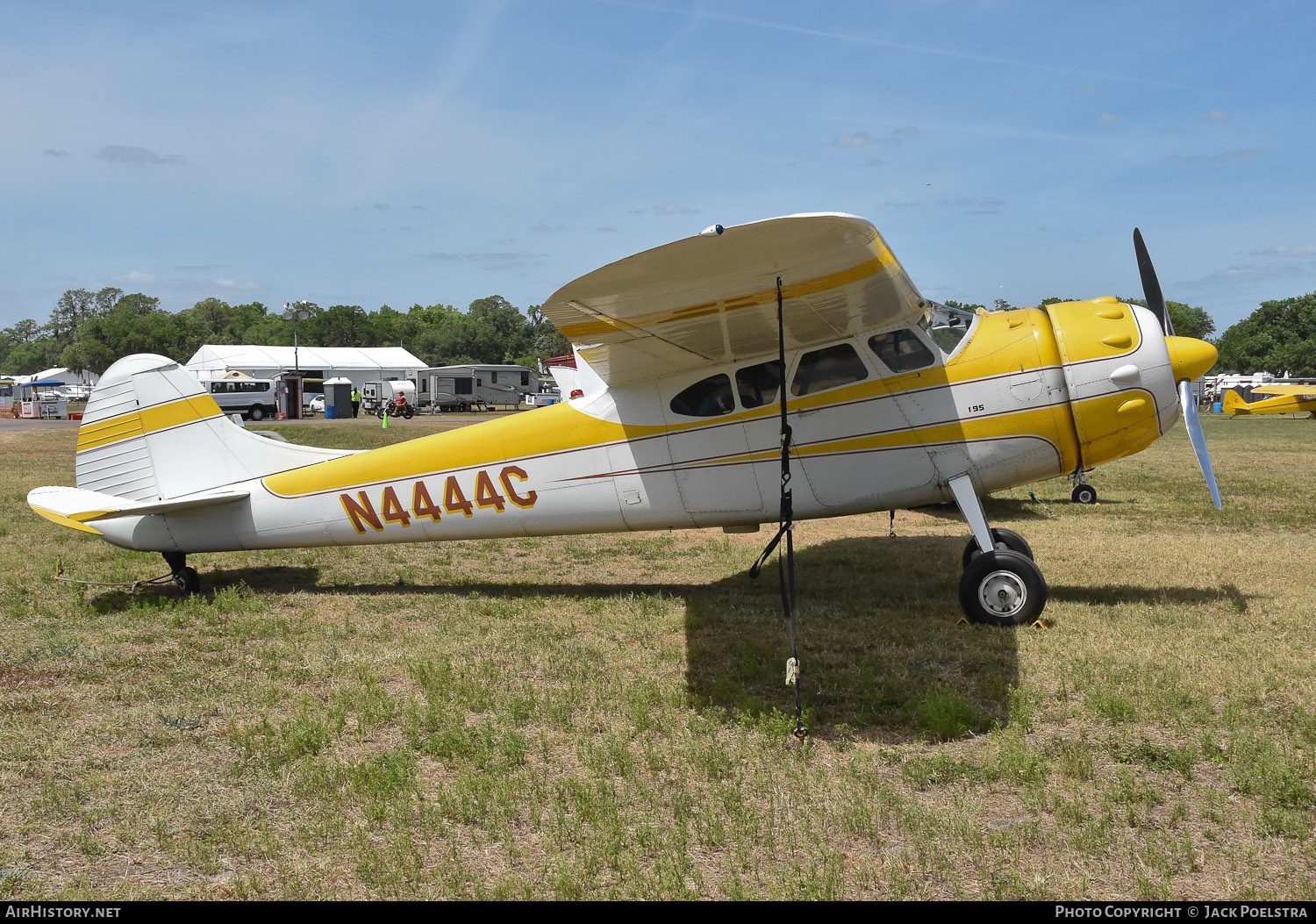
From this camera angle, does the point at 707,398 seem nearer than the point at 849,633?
No

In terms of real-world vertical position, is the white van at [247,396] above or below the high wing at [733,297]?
above

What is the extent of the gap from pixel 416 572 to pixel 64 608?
131 inches

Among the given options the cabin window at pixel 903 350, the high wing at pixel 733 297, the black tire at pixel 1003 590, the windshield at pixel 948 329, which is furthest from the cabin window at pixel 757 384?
the black tire at pixel 1003 590

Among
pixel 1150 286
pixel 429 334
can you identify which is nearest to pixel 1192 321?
pixel 429 334

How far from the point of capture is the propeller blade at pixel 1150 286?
8.37 metres

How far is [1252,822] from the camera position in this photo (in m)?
3.97

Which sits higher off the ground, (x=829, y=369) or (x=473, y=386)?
(x=473, y=386)

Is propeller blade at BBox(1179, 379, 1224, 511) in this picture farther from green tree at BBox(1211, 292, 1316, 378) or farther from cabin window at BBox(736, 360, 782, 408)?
green tree at BBox(1211, 292, 1316, 378)

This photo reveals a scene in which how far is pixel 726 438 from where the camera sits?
8031 millimetres

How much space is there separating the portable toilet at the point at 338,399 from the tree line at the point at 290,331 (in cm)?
2661

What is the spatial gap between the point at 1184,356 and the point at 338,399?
2007 inches

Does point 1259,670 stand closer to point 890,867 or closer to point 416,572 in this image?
point 890,867

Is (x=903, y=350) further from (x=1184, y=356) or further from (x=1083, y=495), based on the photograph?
(x=1083, y=495)

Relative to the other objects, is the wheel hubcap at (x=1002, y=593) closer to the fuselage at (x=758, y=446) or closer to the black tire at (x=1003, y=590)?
the black tire at (x=1003, y=590)
